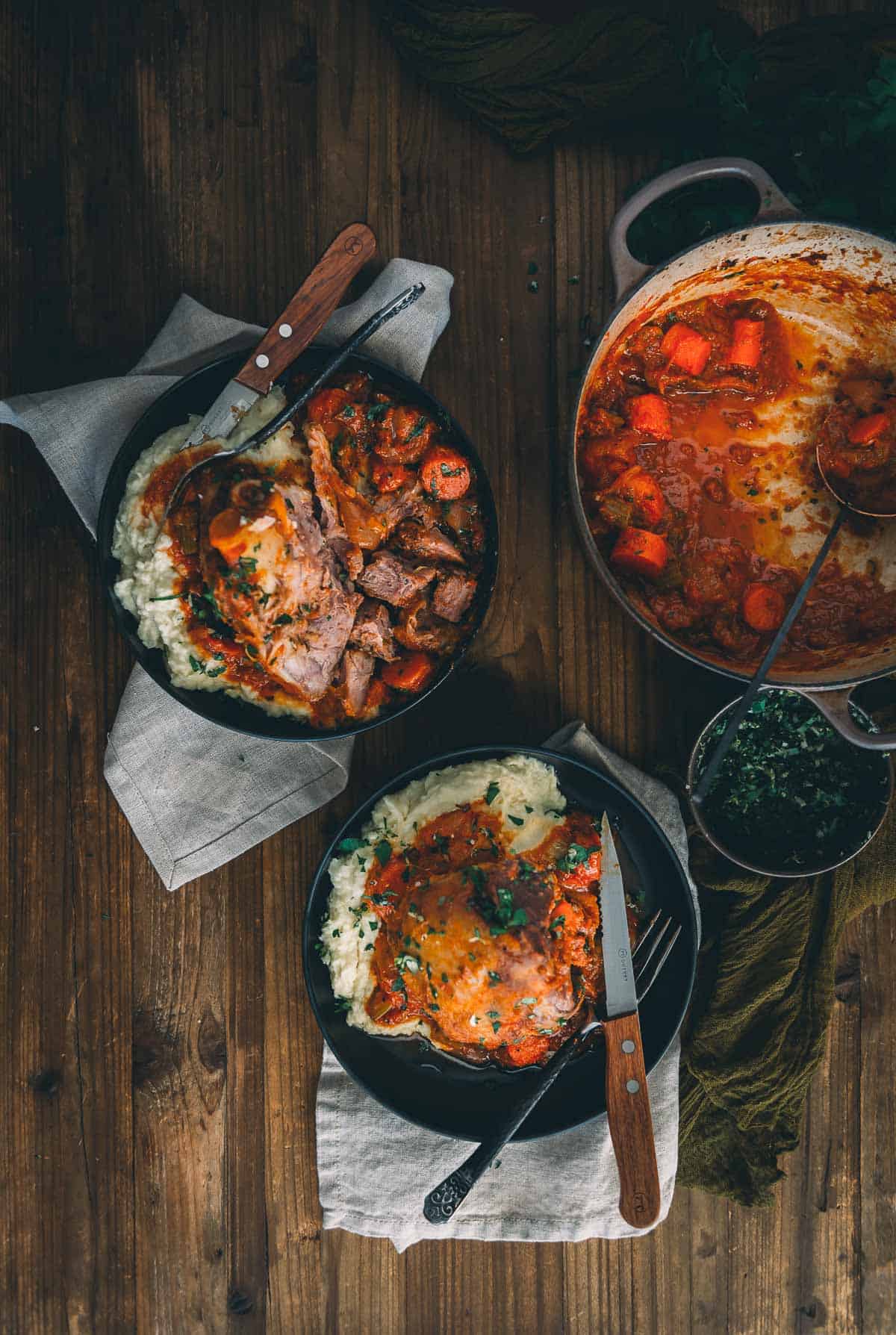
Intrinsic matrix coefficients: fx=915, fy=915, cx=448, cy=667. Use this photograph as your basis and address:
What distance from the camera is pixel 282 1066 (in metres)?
4.02

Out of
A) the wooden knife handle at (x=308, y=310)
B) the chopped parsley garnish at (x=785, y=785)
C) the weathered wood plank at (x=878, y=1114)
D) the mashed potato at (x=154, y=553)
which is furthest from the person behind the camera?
the weathered wood plank at (x=878, y=1114)

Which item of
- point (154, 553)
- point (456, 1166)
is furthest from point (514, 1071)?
point (154, 553)

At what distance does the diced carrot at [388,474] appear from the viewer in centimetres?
345

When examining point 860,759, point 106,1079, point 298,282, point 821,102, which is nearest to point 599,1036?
point 860,759

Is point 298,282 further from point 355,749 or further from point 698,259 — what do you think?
point 355,749

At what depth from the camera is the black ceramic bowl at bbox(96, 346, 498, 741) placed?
341cm

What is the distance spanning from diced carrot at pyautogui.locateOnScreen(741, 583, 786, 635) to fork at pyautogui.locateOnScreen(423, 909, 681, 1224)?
1208mm

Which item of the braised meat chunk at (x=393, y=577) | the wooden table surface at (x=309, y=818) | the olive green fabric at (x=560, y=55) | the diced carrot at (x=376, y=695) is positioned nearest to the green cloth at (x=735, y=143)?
the olive green fabric at (x=560, y=55)

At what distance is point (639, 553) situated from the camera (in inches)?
140

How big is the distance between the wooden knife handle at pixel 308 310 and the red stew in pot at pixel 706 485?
104cm

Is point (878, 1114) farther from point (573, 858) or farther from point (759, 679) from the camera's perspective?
point (759, 679)

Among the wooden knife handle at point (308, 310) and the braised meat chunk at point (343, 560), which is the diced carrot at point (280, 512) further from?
the wooden knife handle at point (308, 310)

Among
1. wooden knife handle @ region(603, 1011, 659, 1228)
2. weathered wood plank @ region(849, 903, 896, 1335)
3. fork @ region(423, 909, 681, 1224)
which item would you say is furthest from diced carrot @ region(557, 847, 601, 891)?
weathered wood plank @ region(849, 903, 896, 1335)

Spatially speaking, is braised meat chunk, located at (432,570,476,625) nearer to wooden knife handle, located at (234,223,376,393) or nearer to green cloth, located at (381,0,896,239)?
wooden knife handle, located at (234,223,376,393)
